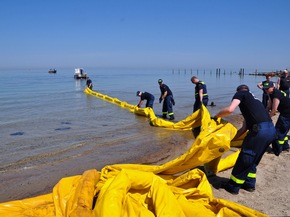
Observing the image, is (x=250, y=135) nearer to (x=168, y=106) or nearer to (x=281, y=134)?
(x=281, y=134)

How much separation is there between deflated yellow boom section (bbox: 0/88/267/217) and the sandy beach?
0.71m

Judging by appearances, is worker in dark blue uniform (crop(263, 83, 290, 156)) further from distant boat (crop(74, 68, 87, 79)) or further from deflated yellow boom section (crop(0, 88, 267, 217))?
distant boat (crop(74, 68, 87, 79))

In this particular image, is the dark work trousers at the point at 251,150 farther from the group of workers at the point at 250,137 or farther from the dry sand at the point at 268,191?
the dry sand at the point at 268,191

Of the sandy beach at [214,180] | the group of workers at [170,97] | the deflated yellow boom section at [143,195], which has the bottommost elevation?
the sandy beach at [214,180]

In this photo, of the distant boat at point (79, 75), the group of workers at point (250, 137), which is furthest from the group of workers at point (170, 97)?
the distant boat at point (79, 75)

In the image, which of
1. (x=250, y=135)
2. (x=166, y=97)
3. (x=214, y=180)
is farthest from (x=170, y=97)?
(x=250, y=135)

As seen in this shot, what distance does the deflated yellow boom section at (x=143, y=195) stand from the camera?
111 inches

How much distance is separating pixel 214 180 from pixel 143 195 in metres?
1.62

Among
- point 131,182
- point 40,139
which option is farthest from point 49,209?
point 40,139

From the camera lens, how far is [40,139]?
27.6 feet

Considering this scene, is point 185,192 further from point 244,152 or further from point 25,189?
point 25,189

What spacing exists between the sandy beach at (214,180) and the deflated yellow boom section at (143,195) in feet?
2.33

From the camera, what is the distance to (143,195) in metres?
3.38

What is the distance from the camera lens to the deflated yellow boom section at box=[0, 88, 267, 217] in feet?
9.29
